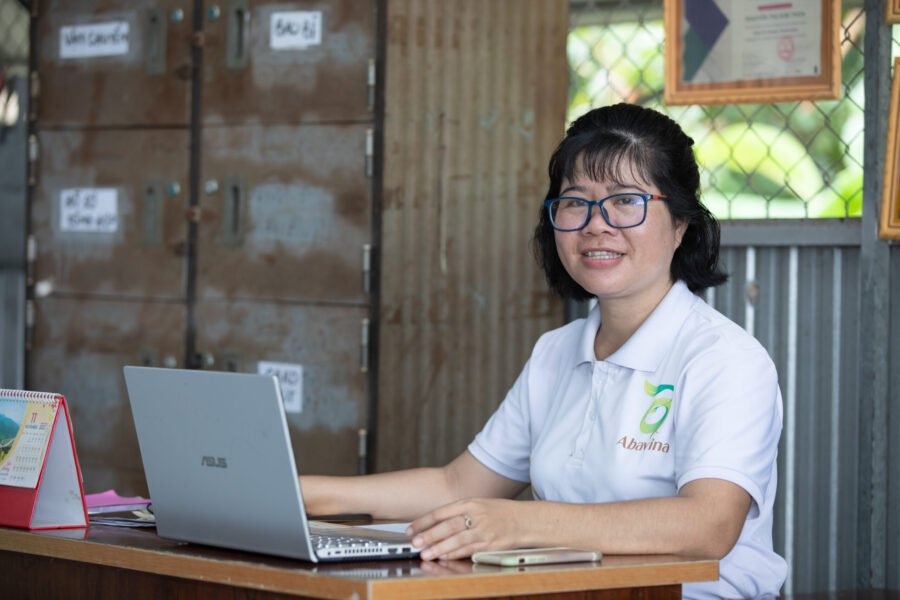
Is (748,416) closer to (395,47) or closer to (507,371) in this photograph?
(507,371)

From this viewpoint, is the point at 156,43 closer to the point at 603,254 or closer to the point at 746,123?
the point at 746,123

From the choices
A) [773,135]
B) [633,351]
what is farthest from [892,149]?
[633,351]

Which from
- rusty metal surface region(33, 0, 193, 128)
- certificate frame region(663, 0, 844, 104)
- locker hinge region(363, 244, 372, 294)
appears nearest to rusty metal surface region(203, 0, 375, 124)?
rusty metal surface region(33, 0, 193, 128)

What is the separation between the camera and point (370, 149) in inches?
133

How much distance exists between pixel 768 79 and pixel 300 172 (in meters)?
Result: 1.26

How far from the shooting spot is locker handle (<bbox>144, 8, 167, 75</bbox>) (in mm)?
3764

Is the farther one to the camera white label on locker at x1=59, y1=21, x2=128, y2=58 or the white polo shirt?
white label on locker at x1=59, y1=21, x2=128, y2=58

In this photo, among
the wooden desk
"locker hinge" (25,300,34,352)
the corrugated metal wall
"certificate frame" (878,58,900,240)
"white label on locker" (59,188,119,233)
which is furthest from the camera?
"locker hinge" (25,300,34,352)

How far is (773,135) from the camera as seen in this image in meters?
3.04

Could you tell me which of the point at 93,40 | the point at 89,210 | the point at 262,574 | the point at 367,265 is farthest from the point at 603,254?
the point at 93,40

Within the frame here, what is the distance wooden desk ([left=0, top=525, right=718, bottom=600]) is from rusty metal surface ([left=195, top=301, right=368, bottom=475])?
4.84 ft

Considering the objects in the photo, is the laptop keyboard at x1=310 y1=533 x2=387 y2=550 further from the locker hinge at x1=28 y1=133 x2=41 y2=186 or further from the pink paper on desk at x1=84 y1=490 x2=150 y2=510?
the locker hinge at x1=28 y1=133 x2=41 y2=186

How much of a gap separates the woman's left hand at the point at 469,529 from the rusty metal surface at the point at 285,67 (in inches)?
72.8

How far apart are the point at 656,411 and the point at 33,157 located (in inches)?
104
